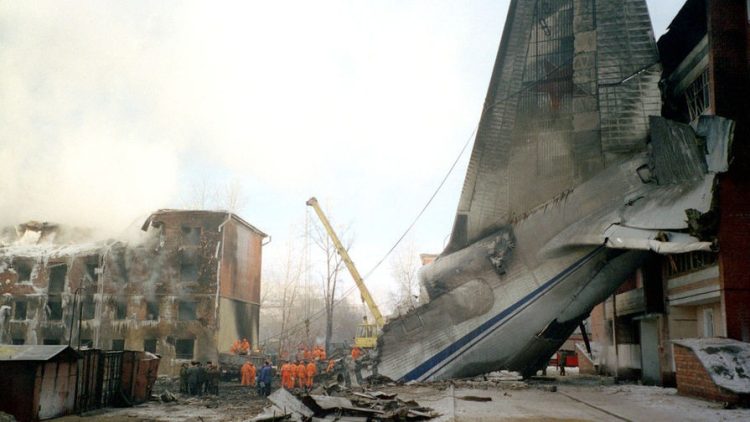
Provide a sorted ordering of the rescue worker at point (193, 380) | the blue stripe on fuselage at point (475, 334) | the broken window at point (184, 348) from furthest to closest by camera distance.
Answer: the broken window at point (184, 348) → the rescue worker at point (193, 380) → the blue stripe on fuselage at point (475, 334)

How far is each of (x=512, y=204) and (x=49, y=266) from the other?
100 feet

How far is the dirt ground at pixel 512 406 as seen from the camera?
35.3 feet

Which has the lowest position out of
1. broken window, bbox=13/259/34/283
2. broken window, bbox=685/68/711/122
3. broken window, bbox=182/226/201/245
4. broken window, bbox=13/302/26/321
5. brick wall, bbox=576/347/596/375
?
brick wall, bbox=576/347/596/375

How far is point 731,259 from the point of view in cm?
1405

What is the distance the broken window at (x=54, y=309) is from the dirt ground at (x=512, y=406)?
69.7 ft

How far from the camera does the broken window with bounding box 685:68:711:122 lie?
16.8m

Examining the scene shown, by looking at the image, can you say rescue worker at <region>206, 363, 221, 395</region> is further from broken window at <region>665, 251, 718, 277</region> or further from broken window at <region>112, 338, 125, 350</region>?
broken window at <region>665, 251, 718, 277</region>

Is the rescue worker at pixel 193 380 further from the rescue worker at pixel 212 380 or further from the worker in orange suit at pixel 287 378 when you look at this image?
the worker in orange suit at pixel 287 378

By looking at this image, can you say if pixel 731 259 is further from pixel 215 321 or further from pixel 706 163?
pixel 215 321

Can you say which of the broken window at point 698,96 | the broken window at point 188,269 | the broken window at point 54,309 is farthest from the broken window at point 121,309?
the broken window at point 698,96

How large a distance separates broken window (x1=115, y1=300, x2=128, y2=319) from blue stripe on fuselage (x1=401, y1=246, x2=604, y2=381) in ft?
74.6

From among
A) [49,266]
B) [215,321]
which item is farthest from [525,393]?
[49,266]

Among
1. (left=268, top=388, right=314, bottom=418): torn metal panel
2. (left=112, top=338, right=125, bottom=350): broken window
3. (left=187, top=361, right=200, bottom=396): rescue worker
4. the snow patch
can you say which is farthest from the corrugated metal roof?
(left=112, top=338, right=125, bottom=350): broken window

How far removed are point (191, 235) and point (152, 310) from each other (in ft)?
16.6
